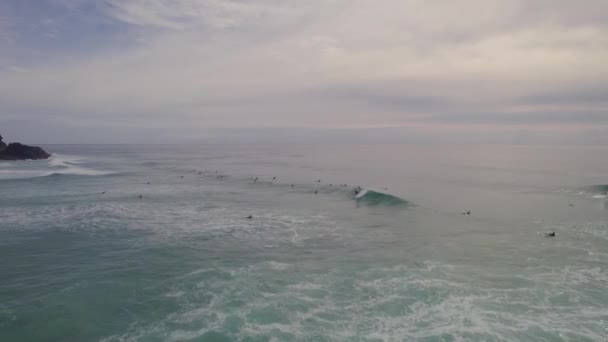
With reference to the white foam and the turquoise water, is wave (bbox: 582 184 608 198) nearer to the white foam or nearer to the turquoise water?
the turquoise water

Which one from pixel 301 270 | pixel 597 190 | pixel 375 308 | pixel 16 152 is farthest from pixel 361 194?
pixel 16 152

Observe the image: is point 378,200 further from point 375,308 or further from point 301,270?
point 375,308

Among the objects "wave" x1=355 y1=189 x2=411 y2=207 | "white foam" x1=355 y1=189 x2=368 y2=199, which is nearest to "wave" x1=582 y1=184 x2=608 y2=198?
"wave" x1=355 y1=189 x2=411 y2=207

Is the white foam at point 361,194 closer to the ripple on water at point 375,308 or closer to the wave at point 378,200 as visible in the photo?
the wave at point 378,200

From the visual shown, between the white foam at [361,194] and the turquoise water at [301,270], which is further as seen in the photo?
the white foam at [361,194]

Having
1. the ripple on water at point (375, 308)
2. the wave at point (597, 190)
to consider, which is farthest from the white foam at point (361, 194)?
the wave at point (597, 190)

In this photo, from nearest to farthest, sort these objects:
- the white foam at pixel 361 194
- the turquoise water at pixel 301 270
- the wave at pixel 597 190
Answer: the turquoise water at pixel 301 270
the white foam at pixel 361 194
the wave at pixel 597 190
